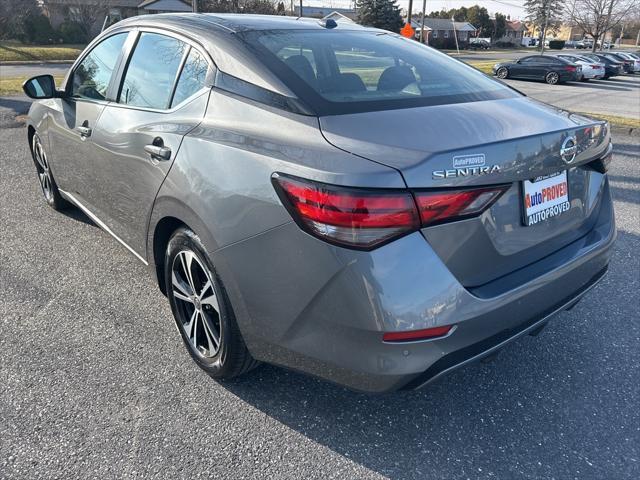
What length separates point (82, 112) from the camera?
11.7 ft

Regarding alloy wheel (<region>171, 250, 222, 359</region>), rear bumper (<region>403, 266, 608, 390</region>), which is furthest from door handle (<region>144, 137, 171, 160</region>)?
rear bumper (<region>403, 266, 608, 390</region>)

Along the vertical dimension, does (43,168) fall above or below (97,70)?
below

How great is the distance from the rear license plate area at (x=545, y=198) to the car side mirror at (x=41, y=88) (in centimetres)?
340

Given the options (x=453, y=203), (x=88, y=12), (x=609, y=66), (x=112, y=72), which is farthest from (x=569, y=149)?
(x=88, y=12)

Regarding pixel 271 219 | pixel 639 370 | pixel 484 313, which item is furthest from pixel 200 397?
pixel 639 370

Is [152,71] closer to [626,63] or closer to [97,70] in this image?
[97,70]

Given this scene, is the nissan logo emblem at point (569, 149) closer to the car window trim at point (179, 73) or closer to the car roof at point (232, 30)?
the car roof at point (232, 30)

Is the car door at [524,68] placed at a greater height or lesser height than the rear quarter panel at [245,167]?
greater

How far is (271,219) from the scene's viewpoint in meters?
1.99

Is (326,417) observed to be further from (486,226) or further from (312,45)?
(312,45)

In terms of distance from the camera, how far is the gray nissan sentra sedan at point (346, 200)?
72.1 inches

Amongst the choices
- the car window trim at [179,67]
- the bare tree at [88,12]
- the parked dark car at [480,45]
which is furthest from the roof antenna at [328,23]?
the parked dark car at [480,45]

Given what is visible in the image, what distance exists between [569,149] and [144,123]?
205 centimetres

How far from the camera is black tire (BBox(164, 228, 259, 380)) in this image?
2.37 metres
